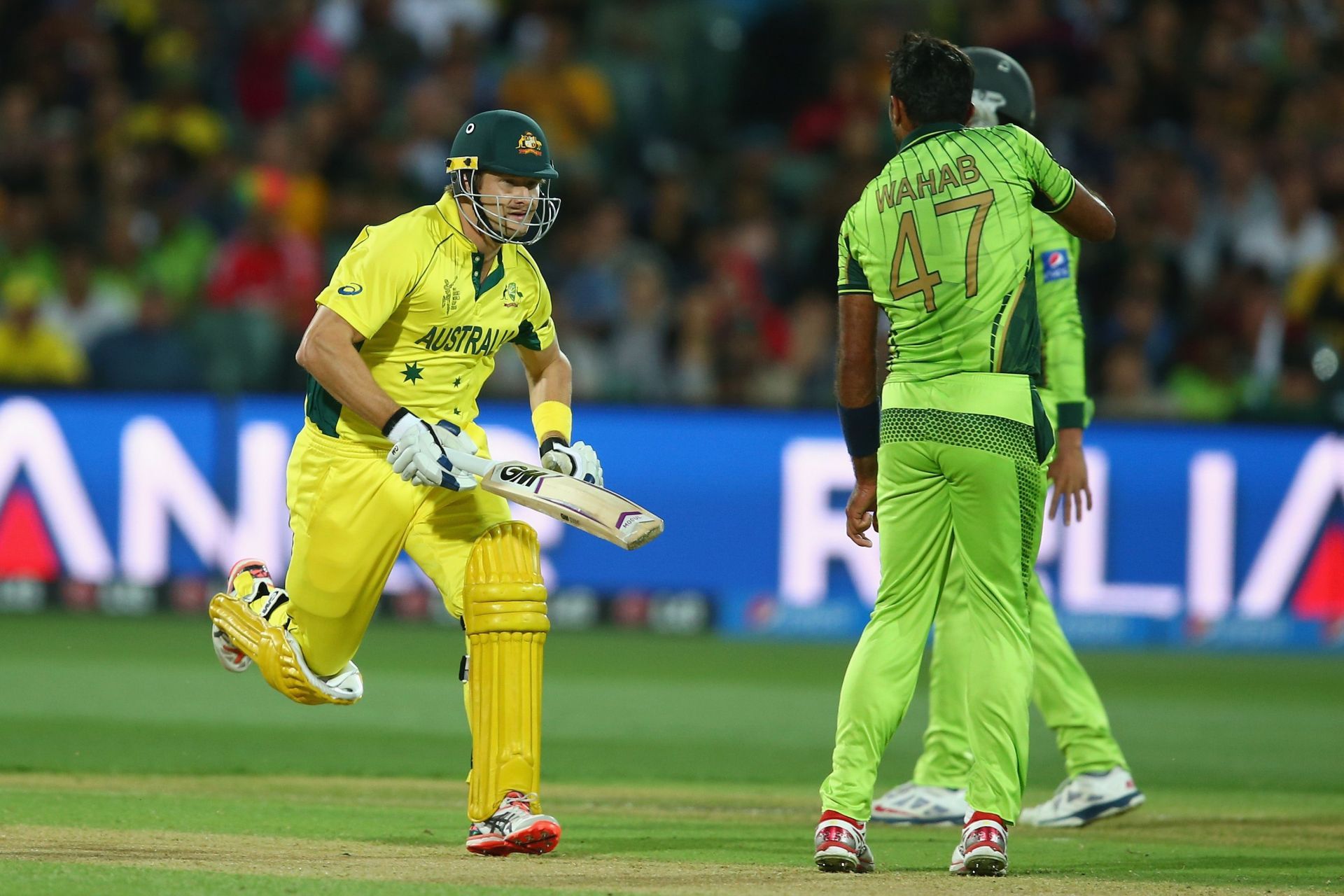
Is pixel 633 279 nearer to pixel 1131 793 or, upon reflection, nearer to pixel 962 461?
pixel 1131 793

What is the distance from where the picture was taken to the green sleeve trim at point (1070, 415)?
253 inches

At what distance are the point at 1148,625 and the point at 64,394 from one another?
683 centimetres

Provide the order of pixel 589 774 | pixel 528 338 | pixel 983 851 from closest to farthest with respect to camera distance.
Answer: pixel 983 851, pixel 528 338, pixel 589 774

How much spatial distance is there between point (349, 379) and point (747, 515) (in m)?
6.71

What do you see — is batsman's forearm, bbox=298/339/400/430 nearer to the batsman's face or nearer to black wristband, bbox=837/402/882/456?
the batsman's face

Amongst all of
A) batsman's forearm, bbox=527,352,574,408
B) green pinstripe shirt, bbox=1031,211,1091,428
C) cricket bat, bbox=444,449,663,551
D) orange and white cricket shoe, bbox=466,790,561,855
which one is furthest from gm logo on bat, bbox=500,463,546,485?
green pinstripe shirt, bbox=1031,211,1091,428

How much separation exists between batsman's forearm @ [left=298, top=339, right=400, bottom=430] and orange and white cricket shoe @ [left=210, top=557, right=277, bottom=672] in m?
1.09

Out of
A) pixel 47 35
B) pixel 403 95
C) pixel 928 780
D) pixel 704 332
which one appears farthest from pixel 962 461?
pixel 47 35

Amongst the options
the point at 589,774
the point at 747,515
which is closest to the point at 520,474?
the point at 589,774

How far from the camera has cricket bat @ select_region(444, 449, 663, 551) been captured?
5.34 metres

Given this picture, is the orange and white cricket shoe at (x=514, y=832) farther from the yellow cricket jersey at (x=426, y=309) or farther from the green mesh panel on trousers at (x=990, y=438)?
the green mesh panel on trousers at (x=990, y=438)

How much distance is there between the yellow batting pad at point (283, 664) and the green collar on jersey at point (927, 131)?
2383 millimetres

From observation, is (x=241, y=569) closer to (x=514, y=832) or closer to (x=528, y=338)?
(x=528, y=338)

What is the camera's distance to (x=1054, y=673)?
21.3 feet
